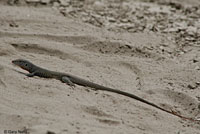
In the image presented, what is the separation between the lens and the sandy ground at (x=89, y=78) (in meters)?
3.79

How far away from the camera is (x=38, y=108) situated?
152 inches

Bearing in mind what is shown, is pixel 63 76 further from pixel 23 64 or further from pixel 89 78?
pixel 23 64

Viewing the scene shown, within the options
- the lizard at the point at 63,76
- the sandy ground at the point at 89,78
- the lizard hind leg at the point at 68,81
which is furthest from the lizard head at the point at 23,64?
the lizard hind leg at the point at 68,81

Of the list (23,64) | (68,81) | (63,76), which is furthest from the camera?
(23,64)

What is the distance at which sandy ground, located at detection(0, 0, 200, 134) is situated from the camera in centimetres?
379

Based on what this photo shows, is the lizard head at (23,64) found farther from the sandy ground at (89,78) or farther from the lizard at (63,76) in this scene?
the sandy ground at (89,78)

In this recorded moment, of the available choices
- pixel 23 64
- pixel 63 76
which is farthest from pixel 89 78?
pixel 23 64

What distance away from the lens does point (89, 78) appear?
484cm

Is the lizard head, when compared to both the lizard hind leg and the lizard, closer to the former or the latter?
the lizard

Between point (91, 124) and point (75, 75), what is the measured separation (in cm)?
123

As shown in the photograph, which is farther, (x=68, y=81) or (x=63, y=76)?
(x=63, y=76)

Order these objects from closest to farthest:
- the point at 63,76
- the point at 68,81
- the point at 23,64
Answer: the point at 68,81 → the point at 63,76 → the point at 23,64

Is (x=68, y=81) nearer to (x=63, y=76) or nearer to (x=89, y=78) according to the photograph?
(x=63, y=76)

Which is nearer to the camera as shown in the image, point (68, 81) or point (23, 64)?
point (68, 81)
